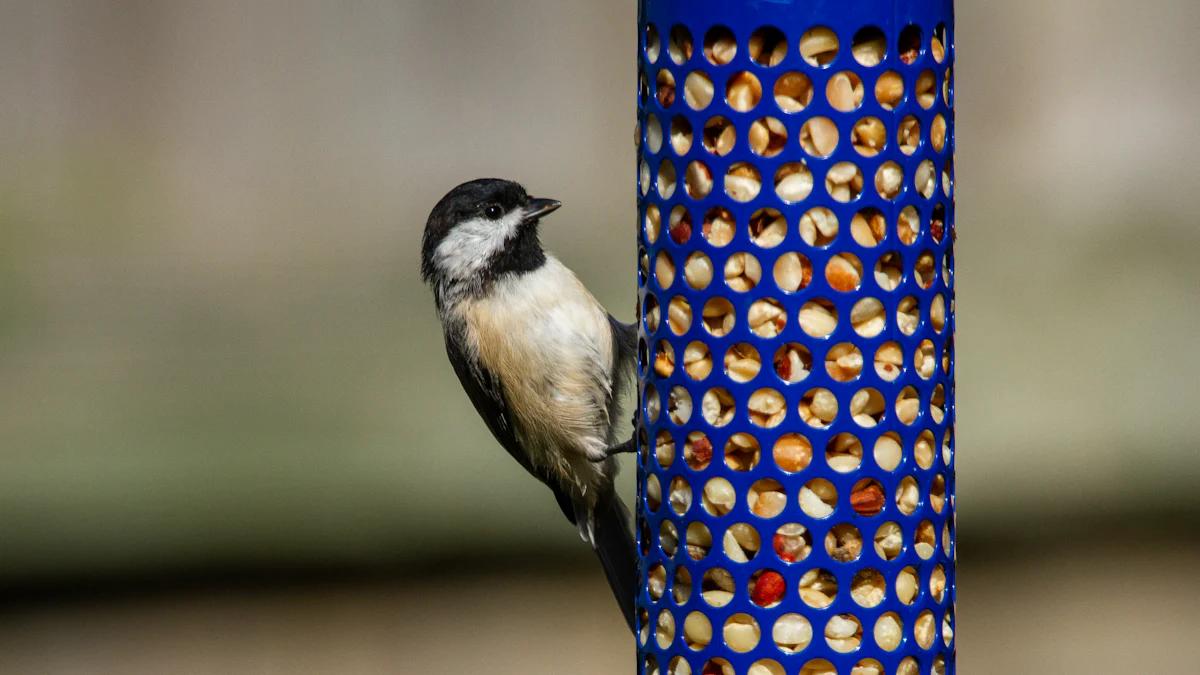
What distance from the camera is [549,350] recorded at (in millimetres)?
2797

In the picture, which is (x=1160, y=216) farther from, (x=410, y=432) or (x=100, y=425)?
(x=100, y=425)

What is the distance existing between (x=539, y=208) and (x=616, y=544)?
815 millimetres

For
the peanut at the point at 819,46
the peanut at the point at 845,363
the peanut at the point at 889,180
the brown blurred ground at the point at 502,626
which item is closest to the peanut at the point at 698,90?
the peanut at the point at 819,46

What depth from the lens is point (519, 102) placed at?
439cm

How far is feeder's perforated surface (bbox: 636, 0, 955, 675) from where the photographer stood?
65.3 inches

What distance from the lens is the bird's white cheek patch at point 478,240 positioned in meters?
2.80

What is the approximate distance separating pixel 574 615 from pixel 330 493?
83 cm

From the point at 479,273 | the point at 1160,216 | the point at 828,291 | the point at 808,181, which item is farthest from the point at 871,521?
the point at 1160,216

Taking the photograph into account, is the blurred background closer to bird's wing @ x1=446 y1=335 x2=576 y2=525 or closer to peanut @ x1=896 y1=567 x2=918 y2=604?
bird's wing @ x1=446 y1=335 x2=576 y2=525

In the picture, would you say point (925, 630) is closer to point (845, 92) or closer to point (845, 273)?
point (845, 273)

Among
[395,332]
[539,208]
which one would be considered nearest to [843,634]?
[539,208]

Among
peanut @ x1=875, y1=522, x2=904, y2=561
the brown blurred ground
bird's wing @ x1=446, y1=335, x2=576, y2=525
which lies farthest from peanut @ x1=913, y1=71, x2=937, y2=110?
→ the brown blurred ground

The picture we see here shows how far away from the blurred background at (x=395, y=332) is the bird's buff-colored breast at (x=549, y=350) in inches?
43.7

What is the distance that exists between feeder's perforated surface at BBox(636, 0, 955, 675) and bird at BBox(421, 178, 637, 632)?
3.32 feet
